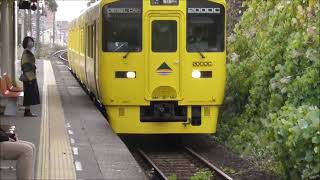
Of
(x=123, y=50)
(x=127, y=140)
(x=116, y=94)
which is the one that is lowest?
(x=127, y=140)

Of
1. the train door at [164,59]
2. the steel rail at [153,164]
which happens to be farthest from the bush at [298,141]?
the train door at [164,59]

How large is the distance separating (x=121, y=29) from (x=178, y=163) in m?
2.52

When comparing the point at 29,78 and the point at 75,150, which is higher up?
the point at 29,78

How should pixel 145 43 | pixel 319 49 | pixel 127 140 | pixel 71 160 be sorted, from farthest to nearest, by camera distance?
pixel 127 140
pixel 145 43
pixel 319 49
pixel 71 160

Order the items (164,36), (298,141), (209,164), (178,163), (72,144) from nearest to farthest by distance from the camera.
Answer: (298,141) < (72,144) < (209,164) < (178,163) < (164,36)

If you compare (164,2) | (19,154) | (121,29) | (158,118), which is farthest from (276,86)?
(19,154)

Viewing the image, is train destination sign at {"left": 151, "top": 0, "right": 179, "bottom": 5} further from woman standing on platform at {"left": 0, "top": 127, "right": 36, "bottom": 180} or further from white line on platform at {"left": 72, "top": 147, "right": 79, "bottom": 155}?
woman standing on platform at {"left": 0, "top": 127, "right": 36, "bottom": 180}

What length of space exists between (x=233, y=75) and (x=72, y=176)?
26.7ft

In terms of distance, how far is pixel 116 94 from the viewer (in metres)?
12.3

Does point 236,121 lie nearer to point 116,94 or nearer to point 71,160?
point 116,94

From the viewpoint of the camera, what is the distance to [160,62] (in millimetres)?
12219

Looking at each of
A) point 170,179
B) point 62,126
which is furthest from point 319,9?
point 62,126

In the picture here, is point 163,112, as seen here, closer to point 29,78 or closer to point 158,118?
point 158,118

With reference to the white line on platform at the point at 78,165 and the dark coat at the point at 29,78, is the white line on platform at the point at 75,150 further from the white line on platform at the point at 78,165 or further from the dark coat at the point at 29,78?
the dark coat at the point at 29,78
